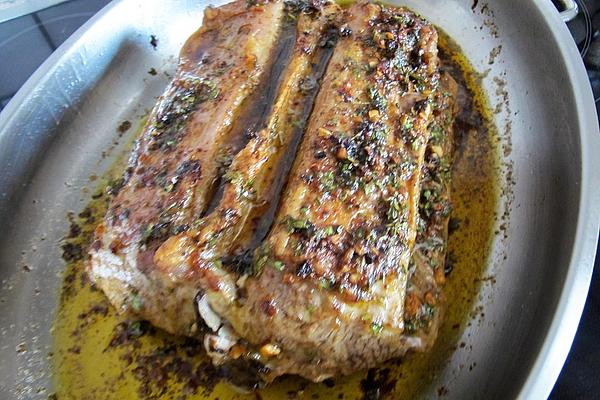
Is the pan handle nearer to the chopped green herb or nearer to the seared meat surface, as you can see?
the seared meat surface

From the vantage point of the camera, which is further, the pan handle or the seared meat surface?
the pan handle

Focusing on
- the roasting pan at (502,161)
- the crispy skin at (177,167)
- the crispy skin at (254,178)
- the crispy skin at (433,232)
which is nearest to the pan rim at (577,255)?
the roasting pan at (502,161)

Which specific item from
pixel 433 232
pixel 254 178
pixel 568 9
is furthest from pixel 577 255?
pixel 568 9

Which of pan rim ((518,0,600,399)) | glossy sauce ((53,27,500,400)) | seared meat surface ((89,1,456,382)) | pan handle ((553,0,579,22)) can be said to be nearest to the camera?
pan rim ((518,0,600,399))

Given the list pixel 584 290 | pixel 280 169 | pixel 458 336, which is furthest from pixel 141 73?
pixel 584 290

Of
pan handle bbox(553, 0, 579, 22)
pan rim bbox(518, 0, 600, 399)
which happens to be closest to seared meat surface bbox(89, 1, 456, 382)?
pan rim bbox(518, 0, 600, 399)

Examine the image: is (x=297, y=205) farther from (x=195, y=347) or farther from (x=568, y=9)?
(x=568, y=9)

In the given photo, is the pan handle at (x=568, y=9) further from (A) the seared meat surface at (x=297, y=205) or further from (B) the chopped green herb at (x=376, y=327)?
(B) the chopped green herb at (x=376, y=327)
